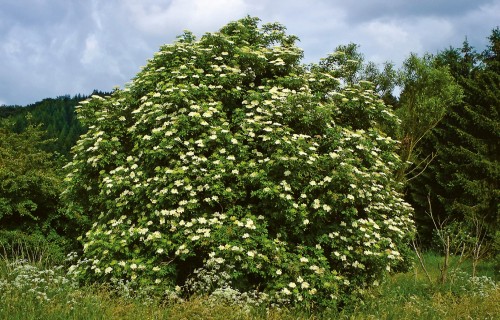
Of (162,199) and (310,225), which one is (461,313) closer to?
(310,225)

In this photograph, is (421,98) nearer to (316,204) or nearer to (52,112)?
(316,204)

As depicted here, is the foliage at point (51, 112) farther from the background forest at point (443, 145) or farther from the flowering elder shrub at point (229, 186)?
the flowering elder shrub at point (229, 186)

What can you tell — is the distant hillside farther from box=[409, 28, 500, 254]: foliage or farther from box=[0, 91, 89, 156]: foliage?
box=[409, 28, 500, 254]: foliage

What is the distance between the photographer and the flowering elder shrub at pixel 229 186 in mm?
10516

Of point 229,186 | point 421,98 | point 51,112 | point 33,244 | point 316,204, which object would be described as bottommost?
point 316,204

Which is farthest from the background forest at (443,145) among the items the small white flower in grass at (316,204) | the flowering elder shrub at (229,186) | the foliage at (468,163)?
the small white flower in grass at (316,204)

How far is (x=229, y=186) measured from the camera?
11180mm

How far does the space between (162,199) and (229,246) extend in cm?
173

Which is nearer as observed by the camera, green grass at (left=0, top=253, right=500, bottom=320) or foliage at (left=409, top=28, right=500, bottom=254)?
green grass at (left=0, top=253, right=500, bottom=320)

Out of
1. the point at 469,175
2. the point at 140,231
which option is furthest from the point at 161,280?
the point at 469,175

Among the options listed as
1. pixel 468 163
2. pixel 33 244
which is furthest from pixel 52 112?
pixel 33 244

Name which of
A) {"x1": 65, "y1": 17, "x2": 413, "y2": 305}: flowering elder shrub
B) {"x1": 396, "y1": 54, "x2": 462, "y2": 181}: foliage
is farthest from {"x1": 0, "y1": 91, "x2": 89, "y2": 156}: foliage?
{"x1": 65, "y1": 17, "x2": 413, "y2": 305}: flowering elder shrub

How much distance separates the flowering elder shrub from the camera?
10516 millimetres

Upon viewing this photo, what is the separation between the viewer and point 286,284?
10.3m
